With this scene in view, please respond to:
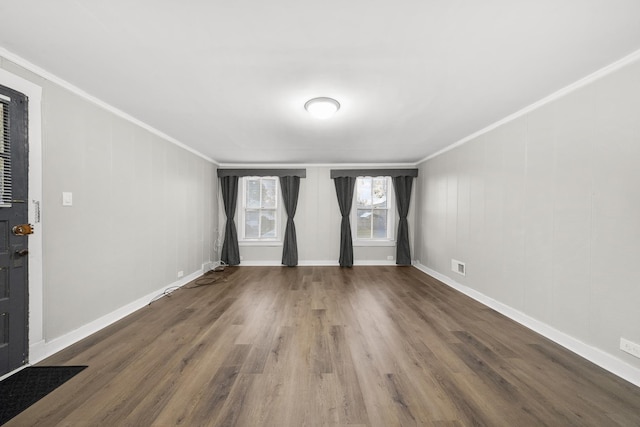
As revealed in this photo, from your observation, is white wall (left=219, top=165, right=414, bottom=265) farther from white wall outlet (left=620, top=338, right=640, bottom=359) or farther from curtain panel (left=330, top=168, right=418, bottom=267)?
white wall outlet (left=620, top=338, right=640, bottom=359)

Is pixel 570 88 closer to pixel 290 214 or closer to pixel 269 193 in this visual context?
pixel 290 214

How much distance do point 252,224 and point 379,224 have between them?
118 inches

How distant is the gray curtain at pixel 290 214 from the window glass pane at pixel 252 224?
0.73m

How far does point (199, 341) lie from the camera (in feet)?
6.92

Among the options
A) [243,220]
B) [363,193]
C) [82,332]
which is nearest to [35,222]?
[82,332]

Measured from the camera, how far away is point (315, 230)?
5.19 meters

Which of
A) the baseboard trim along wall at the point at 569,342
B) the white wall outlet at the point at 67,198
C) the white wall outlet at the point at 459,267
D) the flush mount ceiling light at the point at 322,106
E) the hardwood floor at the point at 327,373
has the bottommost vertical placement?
the hardwood floor at the point at 327,373

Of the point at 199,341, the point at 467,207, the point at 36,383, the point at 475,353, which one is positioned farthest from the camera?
the point at 467,207

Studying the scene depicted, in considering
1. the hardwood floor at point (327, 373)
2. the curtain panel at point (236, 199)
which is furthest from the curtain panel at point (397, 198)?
the hardwood floor at point (327, 373)

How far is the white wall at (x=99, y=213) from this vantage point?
1.92m

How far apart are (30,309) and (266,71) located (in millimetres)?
2617

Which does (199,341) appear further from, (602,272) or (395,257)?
(395,257)

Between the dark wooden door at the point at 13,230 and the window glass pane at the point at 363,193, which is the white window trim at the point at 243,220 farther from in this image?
the dark wooden door at the point at 13,230

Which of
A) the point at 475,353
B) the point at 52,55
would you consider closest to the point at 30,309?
the point at 52,55
